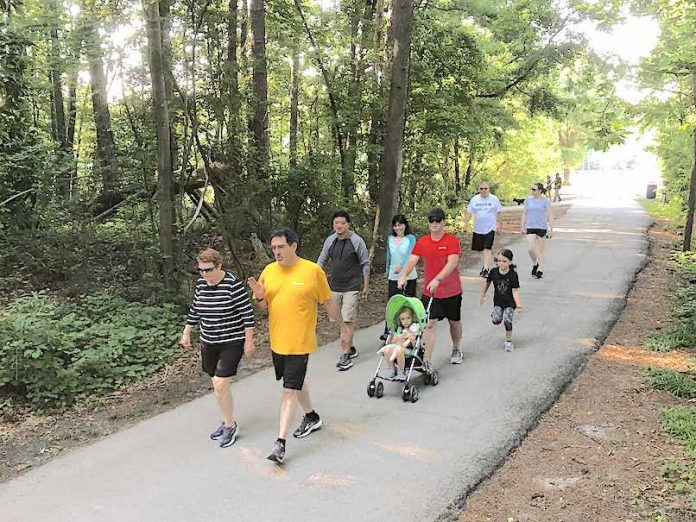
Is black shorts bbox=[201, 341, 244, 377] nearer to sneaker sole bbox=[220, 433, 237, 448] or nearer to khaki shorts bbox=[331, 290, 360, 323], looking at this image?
sneaker sole bbox=[220, 433, 237, 448]

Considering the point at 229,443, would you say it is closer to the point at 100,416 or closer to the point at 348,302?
the point at 100,416

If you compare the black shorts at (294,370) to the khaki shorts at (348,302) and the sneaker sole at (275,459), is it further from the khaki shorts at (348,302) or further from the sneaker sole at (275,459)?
the khaki shorts at (348,302)

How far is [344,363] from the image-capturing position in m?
7.75

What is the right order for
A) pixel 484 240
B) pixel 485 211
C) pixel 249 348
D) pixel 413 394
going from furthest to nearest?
pixel 484 240
pixel 485 211
pixel 413 394
pixel 249 348

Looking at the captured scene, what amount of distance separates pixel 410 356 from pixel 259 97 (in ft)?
26.9

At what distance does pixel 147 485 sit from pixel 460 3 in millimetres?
16190

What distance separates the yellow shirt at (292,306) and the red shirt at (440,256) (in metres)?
2.28

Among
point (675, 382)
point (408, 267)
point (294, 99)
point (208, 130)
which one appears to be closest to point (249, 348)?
point (408, 267)

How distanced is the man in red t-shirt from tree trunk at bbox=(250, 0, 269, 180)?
17.4 ft

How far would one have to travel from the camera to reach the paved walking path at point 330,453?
4.55m

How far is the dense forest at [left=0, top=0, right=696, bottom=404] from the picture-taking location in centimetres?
955

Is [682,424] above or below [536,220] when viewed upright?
below

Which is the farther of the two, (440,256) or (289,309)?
(440,256)

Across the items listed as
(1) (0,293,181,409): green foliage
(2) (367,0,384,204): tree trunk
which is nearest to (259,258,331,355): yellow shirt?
(1) (0,293,181,409): green foliage
